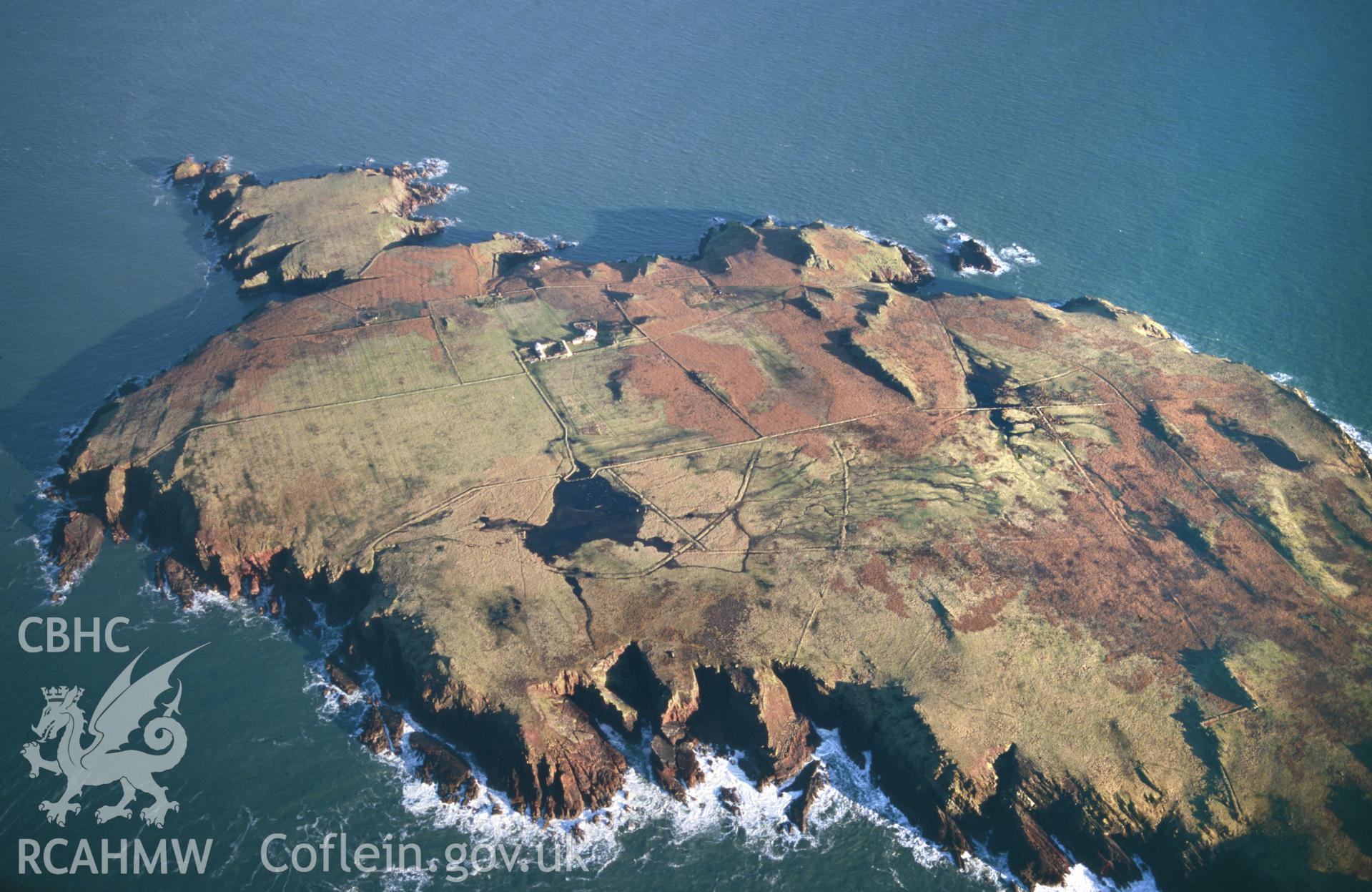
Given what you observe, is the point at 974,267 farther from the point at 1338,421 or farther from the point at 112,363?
the point at 112,363

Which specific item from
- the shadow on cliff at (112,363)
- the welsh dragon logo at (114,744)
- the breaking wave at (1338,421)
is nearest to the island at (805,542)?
the breaking wave at (1338,421)

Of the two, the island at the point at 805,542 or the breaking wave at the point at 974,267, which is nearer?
the island at the point at 805,542

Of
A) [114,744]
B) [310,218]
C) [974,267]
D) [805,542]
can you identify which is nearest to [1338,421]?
[974,267]

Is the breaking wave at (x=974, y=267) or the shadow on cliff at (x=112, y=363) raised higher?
the breaking wave at (x=974, y=267)

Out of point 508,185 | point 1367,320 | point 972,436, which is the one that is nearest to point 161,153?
point 508,185

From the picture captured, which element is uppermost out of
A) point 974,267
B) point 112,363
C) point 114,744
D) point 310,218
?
point 974,267

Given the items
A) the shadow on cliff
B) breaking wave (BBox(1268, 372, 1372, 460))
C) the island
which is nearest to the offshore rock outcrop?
the island

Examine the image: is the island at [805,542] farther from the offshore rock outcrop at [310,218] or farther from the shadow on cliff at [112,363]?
the shadow on cliff at [112,363]
